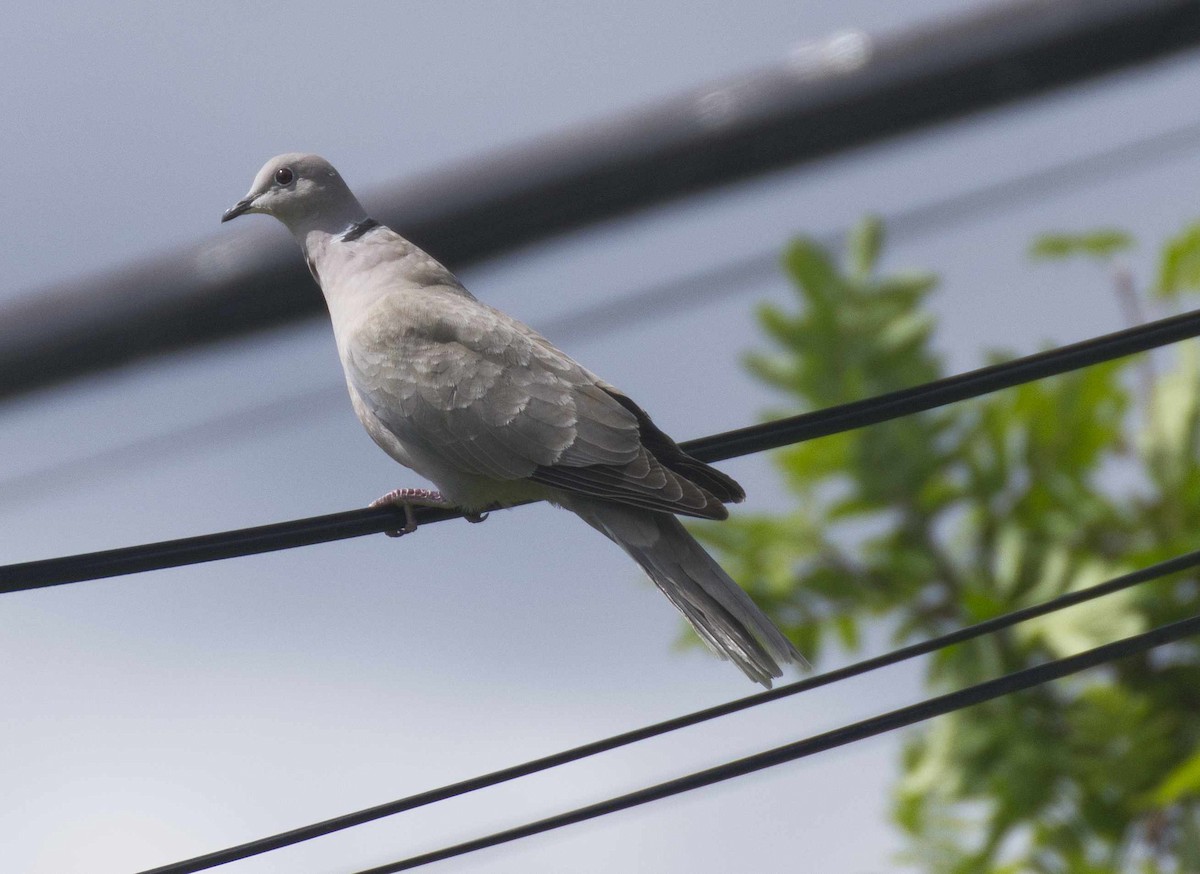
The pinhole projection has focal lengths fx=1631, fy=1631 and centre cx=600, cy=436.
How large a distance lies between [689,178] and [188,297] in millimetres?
2211

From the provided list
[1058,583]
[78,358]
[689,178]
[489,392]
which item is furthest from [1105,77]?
[78,358]

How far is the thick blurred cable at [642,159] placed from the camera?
261 inches

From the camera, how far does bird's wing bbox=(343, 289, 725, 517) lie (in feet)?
16.9

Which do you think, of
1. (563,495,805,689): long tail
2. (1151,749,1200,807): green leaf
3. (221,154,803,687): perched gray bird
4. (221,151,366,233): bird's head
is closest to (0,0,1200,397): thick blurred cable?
(221,151,366,233): bird's head

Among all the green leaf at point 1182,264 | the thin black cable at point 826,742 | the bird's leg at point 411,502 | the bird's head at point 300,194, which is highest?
the green leaf at point 1182,264

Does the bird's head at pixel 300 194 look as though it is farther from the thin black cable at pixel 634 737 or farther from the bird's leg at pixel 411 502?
the thin black cable at pixel 634 737

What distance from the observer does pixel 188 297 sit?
7.03m

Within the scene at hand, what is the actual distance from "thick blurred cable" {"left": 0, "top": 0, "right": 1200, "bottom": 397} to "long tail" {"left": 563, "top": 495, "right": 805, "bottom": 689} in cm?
190

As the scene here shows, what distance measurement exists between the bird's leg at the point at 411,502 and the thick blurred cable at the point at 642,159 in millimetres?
1632

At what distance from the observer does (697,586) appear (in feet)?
16.3

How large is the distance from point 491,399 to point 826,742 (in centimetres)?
188

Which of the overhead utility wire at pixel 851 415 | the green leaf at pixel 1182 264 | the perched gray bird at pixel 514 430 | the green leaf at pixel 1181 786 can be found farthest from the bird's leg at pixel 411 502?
the green leaf at pixel 1182 264

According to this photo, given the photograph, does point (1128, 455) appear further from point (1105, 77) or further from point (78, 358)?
point (78, 358)

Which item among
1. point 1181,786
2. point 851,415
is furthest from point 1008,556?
point 851,415
